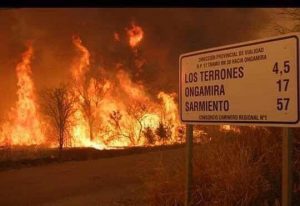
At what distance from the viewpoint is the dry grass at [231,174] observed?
6.77 m

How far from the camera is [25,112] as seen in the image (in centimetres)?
2547

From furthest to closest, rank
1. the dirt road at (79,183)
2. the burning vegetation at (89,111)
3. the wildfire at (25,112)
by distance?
the wildfire at (25,112), the burning vegetation at (89,111), the dirt road at (79,183)

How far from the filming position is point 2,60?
2588 centimetres

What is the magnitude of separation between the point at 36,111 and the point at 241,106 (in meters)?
21.0

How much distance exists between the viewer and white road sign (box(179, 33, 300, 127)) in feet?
15.9

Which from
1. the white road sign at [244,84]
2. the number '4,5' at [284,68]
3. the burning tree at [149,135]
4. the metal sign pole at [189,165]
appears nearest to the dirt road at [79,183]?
the metal sign pole at [189,165]

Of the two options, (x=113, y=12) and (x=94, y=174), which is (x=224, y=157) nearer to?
(x=94, y=174)

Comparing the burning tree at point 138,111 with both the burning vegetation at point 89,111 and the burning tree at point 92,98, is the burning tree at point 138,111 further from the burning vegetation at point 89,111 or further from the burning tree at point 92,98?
the burning tree at point 92,98

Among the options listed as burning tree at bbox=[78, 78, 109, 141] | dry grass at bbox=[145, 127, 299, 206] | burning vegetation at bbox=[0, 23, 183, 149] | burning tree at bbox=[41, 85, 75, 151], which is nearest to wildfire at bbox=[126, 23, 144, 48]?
burning vegetation at bbox=[0, 23, 183, 149]

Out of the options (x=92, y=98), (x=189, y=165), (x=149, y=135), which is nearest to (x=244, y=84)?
(x=189, y=165)

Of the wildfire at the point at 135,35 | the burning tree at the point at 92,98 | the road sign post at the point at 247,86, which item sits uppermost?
the wildfire at the point at 135,35

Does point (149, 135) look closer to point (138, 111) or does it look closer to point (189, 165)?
point (138, 111)

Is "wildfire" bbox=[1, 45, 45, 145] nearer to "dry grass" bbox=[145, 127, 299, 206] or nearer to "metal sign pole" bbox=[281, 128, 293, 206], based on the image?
"dry grass" bbox=[145, 127, 299, 206]

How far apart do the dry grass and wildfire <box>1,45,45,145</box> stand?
17845mm
